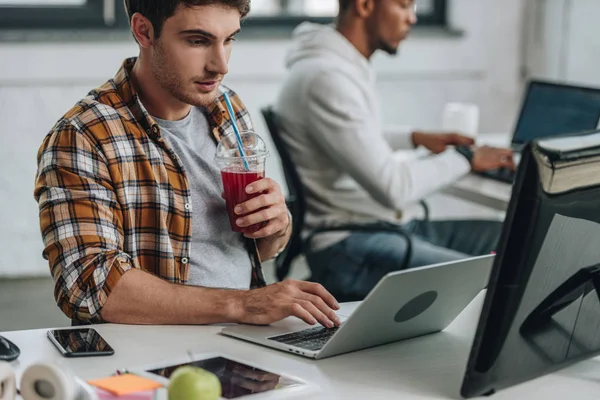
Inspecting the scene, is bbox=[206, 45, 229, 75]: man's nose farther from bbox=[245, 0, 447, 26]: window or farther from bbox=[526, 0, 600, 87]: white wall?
bbox=[526, 0, 600, 87]: white wall

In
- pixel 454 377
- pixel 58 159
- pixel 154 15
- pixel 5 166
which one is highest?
pixel 154 15

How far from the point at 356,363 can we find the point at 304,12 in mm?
3577

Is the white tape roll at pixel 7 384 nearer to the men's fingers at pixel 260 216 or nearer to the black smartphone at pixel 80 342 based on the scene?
the black smartphone at pixel 80 342

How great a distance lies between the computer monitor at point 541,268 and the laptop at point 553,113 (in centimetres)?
160

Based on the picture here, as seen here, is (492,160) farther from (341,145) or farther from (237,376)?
(237,376)

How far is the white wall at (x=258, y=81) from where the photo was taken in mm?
4199

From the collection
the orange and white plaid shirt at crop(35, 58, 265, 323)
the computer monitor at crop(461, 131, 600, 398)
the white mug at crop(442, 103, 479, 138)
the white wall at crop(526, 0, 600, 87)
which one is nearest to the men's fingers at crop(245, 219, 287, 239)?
the orange and white plaid shirt at crop(35, 58, 265, 323)

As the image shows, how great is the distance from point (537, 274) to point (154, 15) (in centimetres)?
94

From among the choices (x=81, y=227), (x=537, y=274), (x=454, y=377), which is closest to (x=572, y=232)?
(x=537, y=274)

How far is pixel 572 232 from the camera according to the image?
3.89ft

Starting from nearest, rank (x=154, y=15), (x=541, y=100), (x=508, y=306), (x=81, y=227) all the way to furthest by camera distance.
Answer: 1. (x=508, y=306)
2. (x=81, y=227)
3. (x=154, y=15)
4. (x=541, y=100)

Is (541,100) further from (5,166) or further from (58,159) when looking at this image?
(5,166)

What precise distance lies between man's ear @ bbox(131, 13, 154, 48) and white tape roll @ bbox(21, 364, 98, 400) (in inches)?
33.3

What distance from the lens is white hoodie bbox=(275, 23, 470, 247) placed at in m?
2.70
